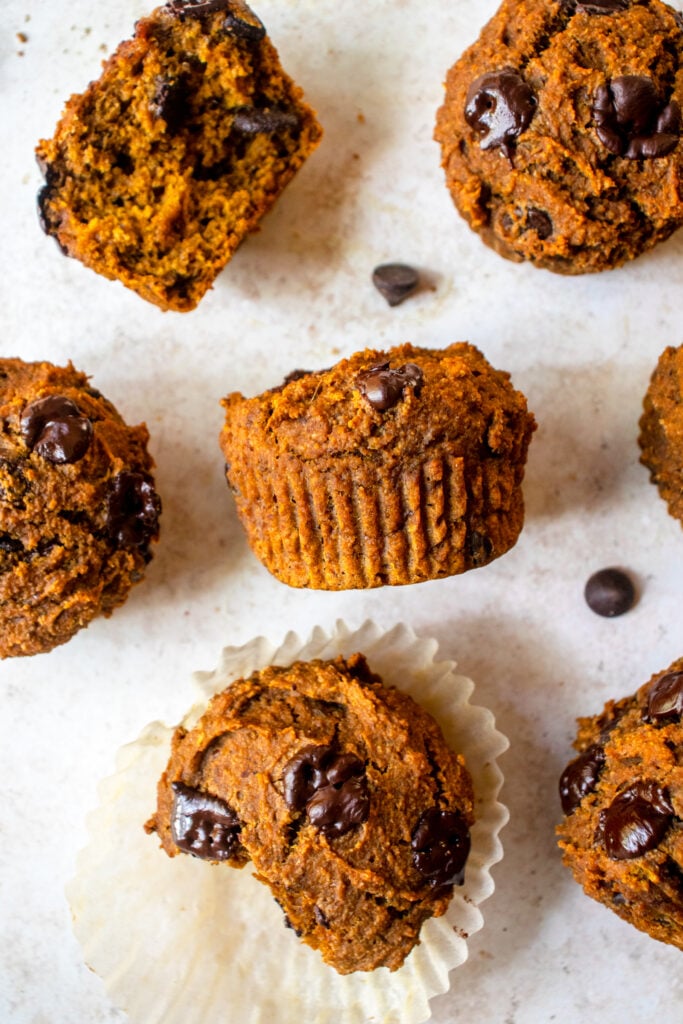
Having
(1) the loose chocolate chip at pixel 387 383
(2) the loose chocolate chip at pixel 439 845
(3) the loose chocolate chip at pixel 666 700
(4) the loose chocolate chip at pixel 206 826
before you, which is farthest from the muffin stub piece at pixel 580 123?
(4) the loose chocolate chip at pixel 206 826

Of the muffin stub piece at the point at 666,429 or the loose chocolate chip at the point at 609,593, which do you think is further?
the loose chocolate chip at the point at 609,593

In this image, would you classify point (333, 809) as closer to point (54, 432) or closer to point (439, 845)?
point (439, 845)

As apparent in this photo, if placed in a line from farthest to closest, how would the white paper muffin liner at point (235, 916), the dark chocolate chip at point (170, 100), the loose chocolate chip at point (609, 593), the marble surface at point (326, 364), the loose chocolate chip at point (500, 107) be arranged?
the marble surface at point (326, 364) → the loose chocolate chip at point (609, 593) → the white paper muffin liner at point (235, 916) → the dark chocolate chip at point (170, 100) → the loose chocolate chip at point (500, 107)

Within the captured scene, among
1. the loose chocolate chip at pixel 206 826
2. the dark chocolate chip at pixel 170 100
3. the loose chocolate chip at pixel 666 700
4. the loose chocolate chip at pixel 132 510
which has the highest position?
the dark chocolate chip at pixel 170 100

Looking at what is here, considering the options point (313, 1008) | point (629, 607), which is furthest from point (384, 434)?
point (313, 1008)

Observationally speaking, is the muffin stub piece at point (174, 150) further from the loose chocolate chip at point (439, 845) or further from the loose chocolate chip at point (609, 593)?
the loose chocolate chip at point (439, 845)

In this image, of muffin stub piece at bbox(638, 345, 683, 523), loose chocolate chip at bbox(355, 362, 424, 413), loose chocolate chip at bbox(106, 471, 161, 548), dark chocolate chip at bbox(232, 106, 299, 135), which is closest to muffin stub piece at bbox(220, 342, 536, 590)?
loose chocolate chip at bbox(355, 362, 424, 413)

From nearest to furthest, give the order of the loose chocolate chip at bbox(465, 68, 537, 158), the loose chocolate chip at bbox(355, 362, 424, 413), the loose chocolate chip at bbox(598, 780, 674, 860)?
the loose chocolate chip at bbox(355, 362, 424, 413)
the loose chocolate chip at bbox(598, 780, 674, 860)
the loose chocolate chip at bbox(465, 68, 537, 158)

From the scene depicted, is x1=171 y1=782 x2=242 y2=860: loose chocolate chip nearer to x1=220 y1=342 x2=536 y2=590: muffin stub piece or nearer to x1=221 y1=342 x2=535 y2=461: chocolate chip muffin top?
x1=220 y1=342 x2=536 y2=590: muffin stub piece
